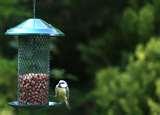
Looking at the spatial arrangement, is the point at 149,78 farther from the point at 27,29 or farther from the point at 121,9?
the point at 27,29

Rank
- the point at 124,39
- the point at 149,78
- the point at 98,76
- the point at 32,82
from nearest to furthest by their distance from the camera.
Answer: the point at 32,82
the point at 149,78
the point at 98,76
the point at 124,39

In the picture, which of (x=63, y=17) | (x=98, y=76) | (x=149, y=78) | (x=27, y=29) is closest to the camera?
(x=27, y=29)

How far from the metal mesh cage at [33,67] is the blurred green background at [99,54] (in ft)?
9.42

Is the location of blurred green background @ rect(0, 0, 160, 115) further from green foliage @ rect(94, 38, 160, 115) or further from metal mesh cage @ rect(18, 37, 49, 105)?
metal mesh cage @ rect(18, 37, 49, 105)

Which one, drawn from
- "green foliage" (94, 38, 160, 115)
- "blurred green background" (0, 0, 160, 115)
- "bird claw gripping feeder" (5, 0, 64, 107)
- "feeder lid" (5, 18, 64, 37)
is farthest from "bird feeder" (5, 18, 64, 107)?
"green foliage" (94, 38, 160, 115)

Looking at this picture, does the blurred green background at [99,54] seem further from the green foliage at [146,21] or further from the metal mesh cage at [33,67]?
the metal mesh cage at [33,67]

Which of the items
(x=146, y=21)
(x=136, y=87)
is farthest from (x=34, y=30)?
(x=146, y=21)

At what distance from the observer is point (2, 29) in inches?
460

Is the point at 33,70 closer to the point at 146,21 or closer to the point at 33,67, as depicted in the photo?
the point at 33,67

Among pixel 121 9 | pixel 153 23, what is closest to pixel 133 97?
pixel 153 23

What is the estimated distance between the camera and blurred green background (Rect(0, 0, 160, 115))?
1055 cm

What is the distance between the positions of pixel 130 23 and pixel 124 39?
0.54 meters

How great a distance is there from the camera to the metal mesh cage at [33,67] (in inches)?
245

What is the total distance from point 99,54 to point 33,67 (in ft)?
19.1
